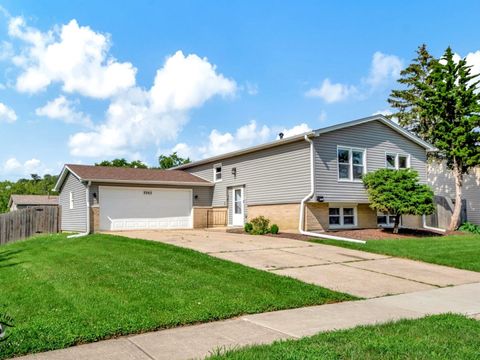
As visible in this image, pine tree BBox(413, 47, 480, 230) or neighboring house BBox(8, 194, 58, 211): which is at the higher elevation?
pine tree BBox(413, 47, 480, 230)

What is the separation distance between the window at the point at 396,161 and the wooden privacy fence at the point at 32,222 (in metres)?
16.2

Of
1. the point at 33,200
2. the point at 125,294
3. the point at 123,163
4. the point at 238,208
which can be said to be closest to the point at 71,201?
the point at 238,208

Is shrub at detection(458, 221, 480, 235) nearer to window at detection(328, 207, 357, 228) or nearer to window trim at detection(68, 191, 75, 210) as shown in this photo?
window at detection(328, 207, 357, 228)

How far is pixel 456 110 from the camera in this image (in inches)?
768

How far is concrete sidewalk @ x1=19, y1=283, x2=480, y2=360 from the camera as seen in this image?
14.1 ft

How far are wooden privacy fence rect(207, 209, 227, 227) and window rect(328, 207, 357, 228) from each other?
621 cm

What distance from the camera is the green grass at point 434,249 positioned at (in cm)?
1093

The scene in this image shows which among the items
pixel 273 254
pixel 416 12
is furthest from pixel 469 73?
pixel 273 254

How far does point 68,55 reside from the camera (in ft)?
43.3

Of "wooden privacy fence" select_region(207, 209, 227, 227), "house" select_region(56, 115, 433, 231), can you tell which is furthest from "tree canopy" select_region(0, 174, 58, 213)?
"wooden privacy fence" select_region(207, 209, 227, 227)

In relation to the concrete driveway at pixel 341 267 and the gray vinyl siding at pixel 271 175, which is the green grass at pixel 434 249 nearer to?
the concrete driveway at pixel 341 267

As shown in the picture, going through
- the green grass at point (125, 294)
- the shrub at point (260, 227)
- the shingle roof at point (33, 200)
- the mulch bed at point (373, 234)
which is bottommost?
the green grass at point (125, 294)

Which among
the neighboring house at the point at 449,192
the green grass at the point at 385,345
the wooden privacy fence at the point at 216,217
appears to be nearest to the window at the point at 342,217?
the neighboring house at the point at 449,192

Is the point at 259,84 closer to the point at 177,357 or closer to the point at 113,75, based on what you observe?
the point at 113,75
